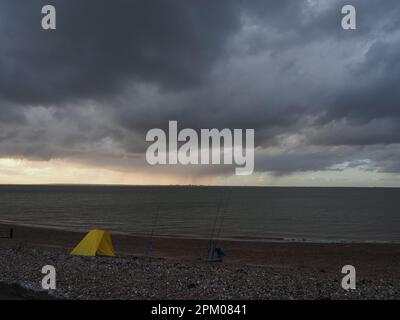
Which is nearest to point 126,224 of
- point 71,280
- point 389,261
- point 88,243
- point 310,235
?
point 310,235

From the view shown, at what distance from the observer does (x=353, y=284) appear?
15.7 metres

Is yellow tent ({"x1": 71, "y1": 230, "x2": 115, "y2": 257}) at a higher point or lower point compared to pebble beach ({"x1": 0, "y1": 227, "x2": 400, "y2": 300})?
higher

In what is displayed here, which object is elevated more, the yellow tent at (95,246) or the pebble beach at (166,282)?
the yellow tent at (95,246)

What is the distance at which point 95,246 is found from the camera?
23.9 m

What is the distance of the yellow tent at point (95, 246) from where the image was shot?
23719mm

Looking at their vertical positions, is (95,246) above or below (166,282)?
above

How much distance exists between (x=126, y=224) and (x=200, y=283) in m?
44.2

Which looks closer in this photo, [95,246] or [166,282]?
[166,282]

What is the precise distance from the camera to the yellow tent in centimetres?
2372

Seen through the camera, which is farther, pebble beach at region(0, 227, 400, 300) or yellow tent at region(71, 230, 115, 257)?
yellow tent at region(71, 230, 115, 257)

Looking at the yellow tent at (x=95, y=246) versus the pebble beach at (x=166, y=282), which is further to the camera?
the yellow tent at (x=95, y=246)
